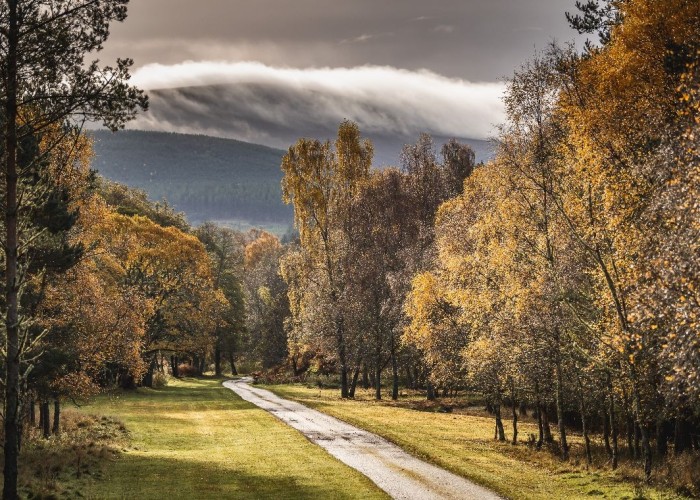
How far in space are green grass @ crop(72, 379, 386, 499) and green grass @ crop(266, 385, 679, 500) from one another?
4546 mm

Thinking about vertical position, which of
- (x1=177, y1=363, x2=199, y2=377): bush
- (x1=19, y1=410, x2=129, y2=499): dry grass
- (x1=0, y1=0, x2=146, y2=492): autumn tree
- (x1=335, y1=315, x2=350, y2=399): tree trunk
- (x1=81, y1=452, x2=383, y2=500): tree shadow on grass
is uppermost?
(x1=0, y1=0, x2=146, y2=492): autumn tree

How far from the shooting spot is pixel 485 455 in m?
29.7

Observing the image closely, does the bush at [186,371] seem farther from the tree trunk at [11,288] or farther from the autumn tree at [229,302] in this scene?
the tree trunk at [11,288]

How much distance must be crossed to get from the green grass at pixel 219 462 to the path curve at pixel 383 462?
779 mm

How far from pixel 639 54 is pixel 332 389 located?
5349 centimetres

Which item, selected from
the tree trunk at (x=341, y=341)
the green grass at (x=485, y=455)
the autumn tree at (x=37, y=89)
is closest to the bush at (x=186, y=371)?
the tree trunk at (x=341, y=341)

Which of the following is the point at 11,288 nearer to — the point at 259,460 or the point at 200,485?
the point at 200,485

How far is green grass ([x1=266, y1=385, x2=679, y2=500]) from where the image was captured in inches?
854

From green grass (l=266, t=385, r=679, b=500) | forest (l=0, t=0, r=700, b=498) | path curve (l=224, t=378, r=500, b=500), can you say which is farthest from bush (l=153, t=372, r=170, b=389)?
path curve (l=224, t=378, r=500, b=500)

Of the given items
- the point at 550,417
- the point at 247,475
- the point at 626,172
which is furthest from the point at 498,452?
the point at 550,417

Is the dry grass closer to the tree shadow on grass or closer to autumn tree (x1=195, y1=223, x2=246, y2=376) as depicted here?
the tree shadow on grass

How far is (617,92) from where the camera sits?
24656mm

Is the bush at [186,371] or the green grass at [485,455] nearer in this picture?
the green grass at [485,455]

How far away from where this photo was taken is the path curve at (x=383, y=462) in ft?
69.9
